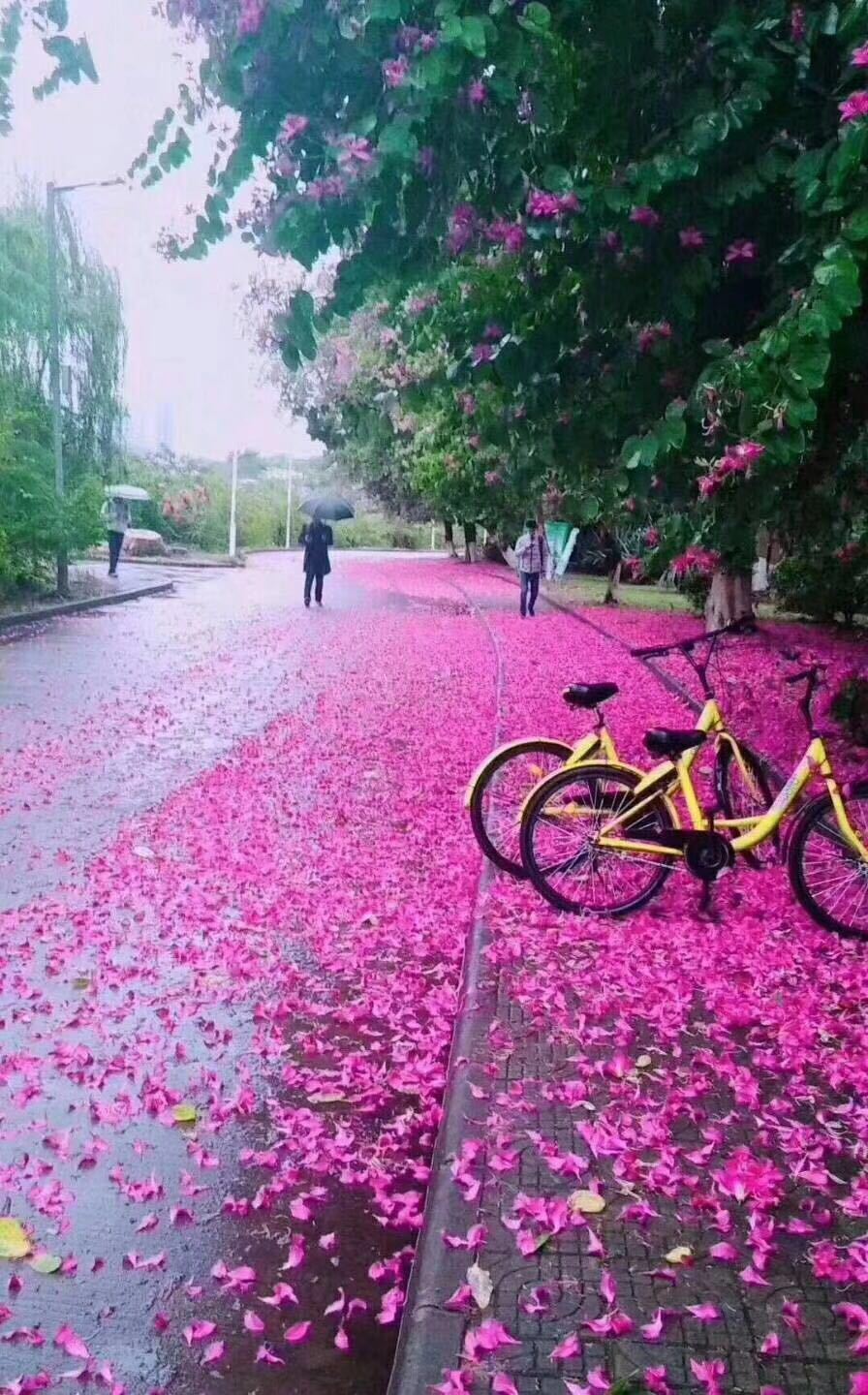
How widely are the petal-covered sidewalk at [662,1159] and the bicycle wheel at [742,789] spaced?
0.94ft

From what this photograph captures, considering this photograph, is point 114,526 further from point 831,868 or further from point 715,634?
point 831,868

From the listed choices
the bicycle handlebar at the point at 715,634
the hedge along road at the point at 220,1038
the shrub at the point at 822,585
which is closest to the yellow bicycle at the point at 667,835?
the bicycle handlebar at the point at 715,634

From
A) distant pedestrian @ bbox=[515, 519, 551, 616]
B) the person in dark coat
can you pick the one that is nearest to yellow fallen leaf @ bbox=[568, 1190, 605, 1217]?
distant pedestrian @ bbox=[515, 519, 551, 616]

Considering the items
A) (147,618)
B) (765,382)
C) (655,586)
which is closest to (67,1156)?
(765,382)

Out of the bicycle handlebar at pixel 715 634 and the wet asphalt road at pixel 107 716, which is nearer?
the bicycle handlebar at pixel 715 634

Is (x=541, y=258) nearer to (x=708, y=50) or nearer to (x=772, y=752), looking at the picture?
(x=708, y=50)

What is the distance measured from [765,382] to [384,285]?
2.74m

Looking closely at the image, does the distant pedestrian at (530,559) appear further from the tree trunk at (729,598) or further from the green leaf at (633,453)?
the green leaf at (633,453)

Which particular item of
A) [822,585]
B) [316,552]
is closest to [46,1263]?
[822,585]

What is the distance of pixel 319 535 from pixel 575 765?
60.6 feet

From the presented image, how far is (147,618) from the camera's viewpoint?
21.5m

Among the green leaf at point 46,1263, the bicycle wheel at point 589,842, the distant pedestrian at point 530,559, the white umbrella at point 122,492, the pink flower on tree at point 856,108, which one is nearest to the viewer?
the green leaf at point 46,1263

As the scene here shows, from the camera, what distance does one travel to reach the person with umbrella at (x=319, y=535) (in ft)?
77.7

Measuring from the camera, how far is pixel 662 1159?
3.52 metres
